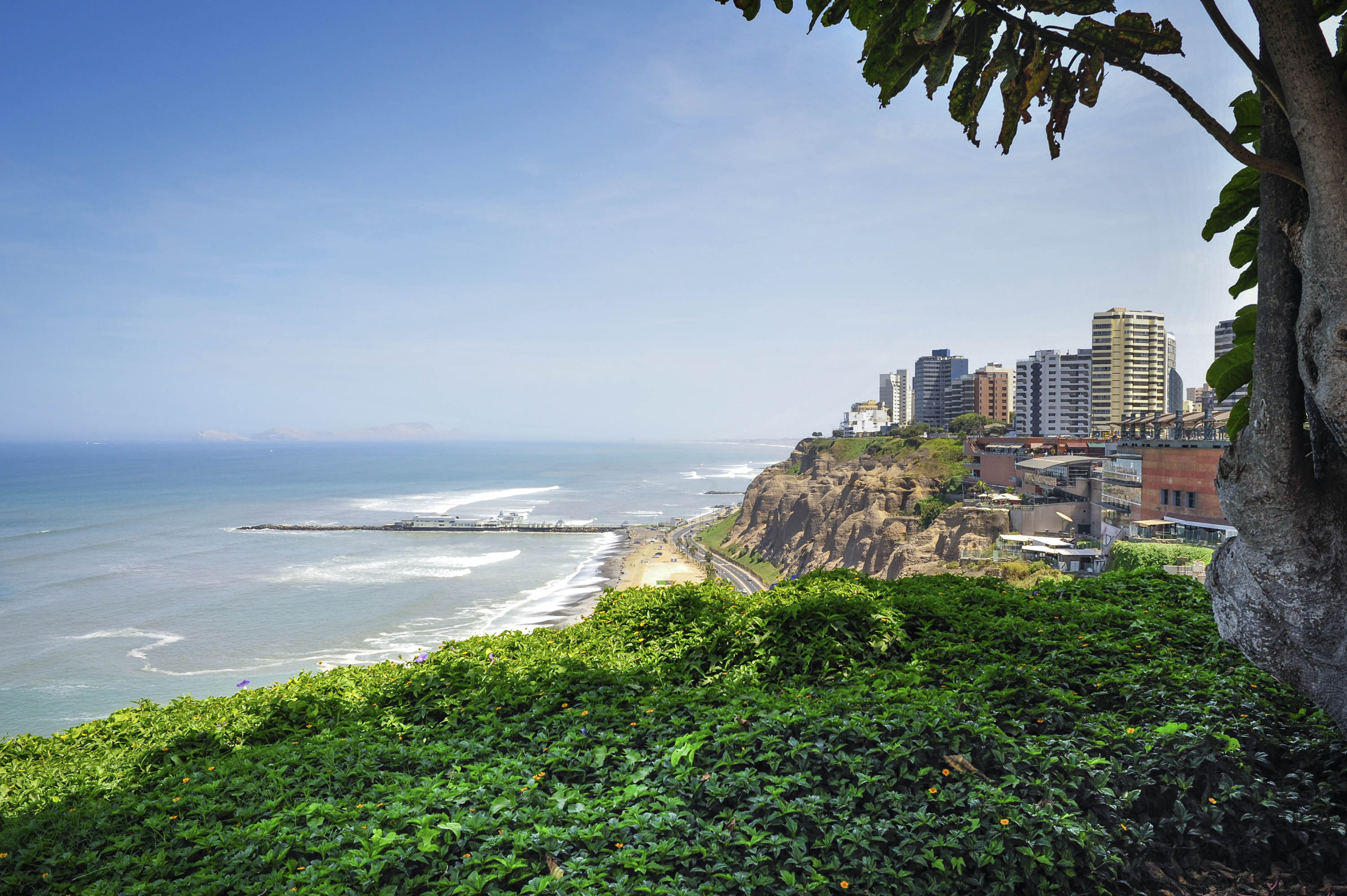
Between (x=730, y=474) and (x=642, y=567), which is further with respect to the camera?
(x=730, y=474)

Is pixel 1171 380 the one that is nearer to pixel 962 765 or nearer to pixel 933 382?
pixel 933 382

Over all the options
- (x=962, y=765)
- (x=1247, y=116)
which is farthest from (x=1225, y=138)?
(x=962, y=765)

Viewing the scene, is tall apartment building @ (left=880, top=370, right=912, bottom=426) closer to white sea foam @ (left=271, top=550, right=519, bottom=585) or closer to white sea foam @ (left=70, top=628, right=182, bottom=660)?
white sea foam @ (left=271, top=550, right=519, bottom=585)

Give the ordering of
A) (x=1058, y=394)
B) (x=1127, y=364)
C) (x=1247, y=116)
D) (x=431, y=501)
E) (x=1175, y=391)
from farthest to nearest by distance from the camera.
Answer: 1. (x=1175, y=391)
2. (x=431, y=501)
3. (x=1058, y=394)
4. (x=1127, y=364)
5. (x=1247, y=116)

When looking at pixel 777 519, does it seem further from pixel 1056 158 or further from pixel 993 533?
pixel 1056 158

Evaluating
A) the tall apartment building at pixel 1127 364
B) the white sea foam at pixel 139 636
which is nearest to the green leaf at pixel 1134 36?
the white sea foam at pixel 139 636

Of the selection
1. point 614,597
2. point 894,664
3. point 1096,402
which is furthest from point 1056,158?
point 1096,402

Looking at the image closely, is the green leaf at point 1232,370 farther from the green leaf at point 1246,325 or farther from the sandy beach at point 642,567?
the sandy beach at point 642,567
